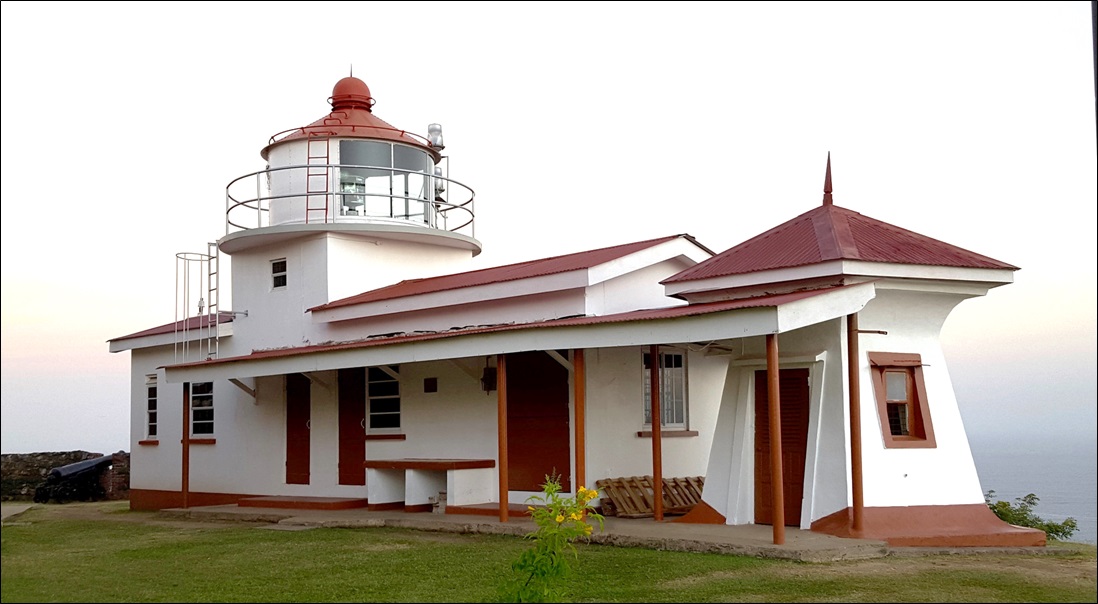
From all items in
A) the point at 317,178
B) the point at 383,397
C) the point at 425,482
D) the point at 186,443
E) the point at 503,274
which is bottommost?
the point at 425,482

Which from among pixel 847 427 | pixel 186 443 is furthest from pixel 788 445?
pixel 186 443

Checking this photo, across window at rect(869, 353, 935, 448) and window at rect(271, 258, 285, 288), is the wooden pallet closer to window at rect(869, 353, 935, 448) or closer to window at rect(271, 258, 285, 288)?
window at rect(869, 353, 935, 448)

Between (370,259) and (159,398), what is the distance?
570 cm

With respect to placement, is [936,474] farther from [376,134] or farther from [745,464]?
[376,134]

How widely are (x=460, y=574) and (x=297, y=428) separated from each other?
365 inches

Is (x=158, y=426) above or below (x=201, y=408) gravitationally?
below

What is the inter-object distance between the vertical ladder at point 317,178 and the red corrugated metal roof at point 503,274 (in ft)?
5.76

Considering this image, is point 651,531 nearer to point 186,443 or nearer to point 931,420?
point 931,420

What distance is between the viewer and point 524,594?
29.8 ft

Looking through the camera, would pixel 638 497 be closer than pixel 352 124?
Yes

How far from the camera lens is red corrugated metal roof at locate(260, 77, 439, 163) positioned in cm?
2038

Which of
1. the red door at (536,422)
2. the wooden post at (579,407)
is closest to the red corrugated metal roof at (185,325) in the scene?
the red door at (536,422)

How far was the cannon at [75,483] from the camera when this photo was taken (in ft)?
84.3

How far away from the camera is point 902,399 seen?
1288cm
